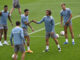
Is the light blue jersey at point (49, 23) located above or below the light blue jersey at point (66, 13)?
below

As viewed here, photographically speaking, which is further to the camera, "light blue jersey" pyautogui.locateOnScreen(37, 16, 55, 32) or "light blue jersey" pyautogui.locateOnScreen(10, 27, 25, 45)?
"light blue jersey" pyautogui.locateOnScreen(37, 16, 55, 32)

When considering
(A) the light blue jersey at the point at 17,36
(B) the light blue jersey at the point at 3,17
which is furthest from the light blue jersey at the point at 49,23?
(B) the light blue jersey at the point at 3,17

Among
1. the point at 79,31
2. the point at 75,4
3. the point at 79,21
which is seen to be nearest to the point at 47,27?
the point at 79,31

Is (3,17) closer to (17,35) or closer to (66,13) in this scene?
(66,13)

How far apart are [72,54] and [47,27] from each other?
6.10ft

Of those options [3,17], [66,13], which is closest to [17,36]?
[3,17]

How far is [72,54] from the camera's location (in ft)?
47.7

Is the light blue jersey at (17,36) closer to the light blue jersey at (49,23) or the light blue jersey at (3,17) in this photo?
the light blue jersey at (49,23)

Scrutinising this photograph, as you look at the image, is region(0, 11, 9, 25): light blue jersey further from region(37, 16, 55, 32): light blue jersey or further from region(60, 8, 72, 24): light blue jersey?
region(60, 8, 72, 24): light blue jersey

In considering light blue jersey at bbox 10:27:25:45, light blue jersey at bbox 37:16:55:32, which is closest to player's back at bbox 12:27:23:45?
light blue jersey at bbox 10:27:25:45

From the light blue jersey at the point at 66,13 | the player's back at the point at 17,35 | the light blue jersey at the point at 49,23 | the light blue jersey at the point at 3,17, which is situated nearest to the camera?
the player's back at the point at 17,35

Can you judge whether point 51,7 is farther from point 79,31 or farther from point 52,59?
point 52,59

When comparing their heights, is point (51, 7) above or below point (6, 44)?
above

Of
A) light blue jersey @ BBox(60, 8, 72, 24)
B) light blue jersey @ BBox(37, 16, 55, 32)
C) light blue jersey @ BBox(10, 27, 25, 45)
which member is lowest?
light blue jersey @ BBox(10, 27, 25, 45)
